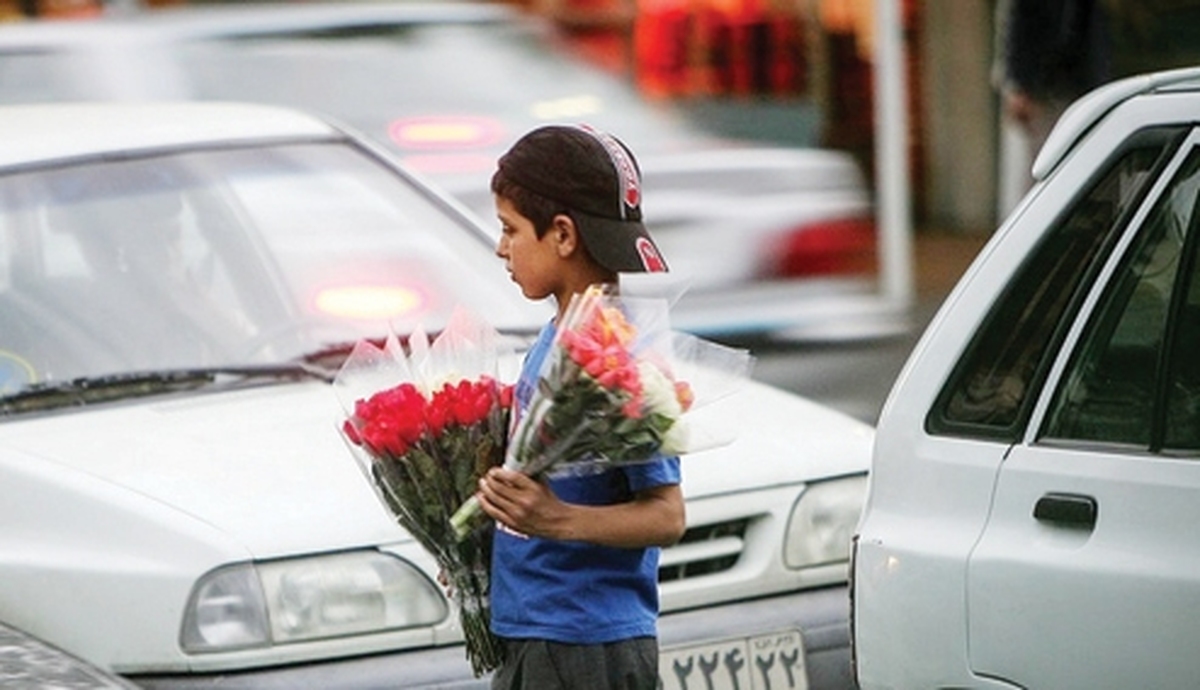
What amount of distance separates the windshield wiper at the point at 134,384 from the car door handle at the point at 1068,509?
2.69m

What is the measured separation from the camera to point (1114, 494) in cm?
384

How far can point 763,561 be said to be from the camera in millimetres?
5789

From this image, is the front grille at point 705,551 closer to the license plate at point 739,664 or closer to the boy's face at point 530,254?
the license plate at point 739,664

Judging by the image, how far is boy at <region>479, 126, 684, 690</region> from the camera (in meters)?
4.08

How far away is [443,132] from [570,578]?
20.0ft

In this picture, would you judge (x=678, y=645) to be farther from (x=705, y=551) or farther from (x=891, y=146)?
(x=891, y=146)

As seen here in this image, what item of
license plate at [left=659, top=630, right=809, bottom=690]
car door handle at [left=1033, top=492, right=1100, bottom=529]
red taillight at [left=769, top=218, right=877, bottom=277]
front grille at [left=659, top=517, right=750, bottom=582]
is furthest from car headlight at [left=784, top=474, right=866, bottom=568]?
red taillight at [left=769, top=218, right=877, bottom=277]

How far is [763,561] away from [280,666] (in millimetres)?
1058

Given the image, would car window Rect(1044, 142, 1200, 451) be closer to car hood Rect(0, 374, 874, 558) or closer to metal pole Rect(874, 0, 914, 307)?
car hood Rect(0, 374, 874, 558)

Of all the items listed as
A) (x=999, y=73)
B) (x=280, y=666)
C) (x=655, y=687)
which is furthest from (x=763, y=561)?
(x=999, y=73)

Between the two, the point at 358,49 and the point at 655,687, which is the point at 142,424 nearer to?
the point at 655,687

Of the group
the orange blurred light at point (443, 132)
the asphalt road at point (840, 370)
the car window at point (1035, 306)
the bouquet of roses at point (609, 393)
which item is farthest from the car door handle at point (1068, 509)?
the asphalt road at point (840, 370)

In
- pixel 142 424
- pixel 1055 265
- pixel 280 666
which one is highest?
pixel 1055 265

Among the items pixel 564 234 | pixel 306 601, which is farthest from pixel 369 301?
pixel 564 234
